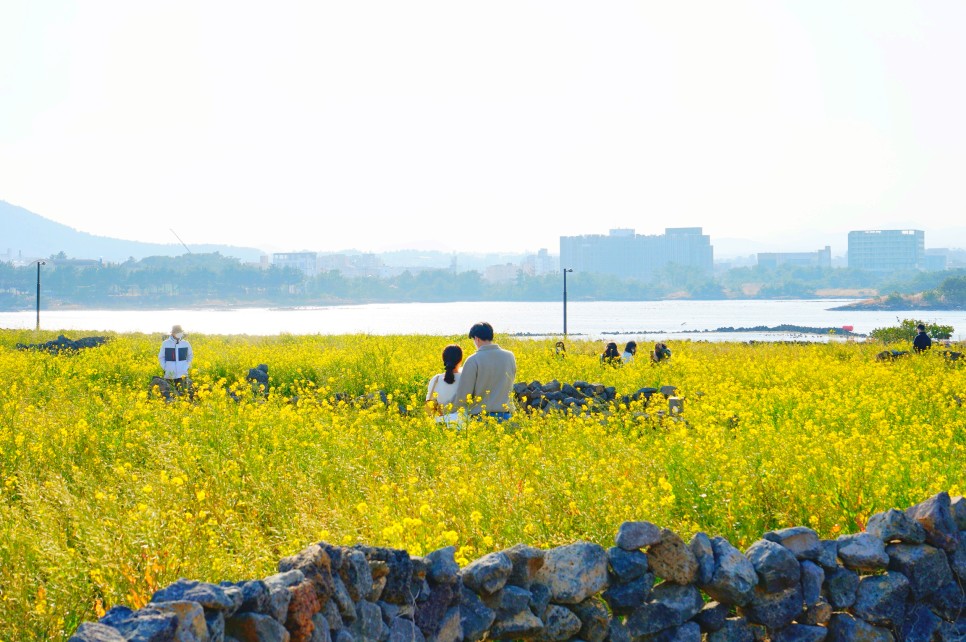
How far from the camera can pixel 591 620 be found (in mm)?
4988

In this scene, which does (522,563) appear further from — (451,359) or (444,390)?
(444,390)

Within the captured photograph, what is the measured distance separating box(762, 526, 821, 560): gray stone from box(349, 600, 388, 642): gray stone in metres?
2.42

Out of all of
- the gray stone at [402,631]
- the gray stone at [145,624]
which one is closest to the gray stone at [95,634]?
the gray stone at [145,624]

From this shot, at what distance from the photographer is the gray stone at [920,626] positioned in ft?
18.6

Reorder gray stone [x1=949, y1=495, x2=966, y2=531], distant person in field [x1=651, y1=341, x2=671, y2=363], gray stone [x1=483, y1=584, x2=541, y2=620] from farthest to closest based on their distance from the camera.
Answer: distant person in field [x1=651, y1=341, x2=671, y2=363] < gray stone [x1=949, y1=495, x2=966, y2=531] < gray stone [x1=483, y1=584, x2=541, y2=620]

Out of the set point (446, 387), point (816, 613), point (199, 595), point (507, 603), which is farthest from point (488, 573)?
point (446, 387)

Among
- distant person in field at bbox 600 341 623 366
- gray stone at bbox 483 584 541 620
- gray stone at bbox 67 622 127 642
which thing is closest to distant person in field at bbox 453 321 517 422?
gray stone at bbox 483 584 541 620

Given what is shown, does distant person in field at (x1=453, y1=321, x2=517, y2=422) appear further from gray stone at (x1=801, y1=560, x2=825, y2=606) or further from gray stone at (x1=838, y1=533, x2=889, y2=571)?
gray stone at (x1=801, y1=560, x2=825, y2=606)

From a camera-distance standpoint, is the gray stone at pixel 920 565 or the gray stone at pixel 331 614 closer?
the gray stone at pixel 331 614

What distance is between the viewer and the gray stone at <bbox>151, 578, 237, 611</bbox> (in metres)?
3.55

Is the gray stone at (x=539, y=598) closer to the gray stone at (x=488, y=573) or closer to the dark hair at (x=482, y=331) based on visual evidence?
the gray stone at (x=488, y=573)

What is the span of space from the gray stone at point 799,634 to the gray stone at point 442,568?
81.2 inches

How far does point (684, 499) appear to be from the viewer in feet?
→ 24.1

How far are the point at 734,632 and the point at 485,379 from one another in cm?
535
